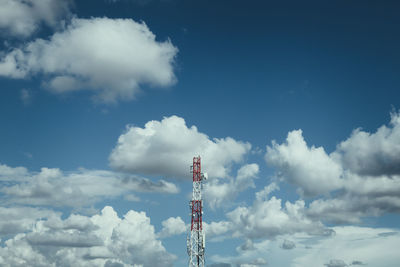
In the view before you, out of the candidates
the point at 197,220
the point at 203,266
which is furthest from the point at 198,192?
the point at 203,266

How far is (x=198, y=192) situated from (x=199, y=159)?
9659 mm

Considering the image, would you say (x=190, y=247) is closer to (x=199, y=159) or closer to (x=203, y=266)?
(x=203, y=266)

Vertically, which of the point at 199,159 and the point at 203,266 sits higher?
the point at 199,159

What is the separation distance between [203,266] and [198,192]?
20.7 m

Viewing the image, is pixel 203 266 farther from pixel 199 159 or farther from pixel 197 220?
pixel 199 159

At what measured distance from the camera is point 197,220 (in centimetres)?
16238

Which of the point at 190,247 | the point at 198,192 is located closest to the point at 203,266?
the point at 190,247

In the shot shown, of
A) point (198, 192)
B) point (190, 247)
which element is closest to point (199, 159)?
point (198, 192)

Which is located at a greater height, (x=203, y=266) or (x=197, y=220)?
(x=197, y=220)

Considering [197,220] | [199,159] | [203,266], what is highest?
[199,159]

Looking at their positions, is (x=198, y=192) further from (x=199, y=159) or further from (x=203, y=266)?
(x=203, y=266)

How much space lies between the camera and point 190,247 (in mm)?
160625

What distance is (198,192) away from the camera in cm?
16438

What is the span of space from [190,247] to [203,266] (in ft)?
21.7
